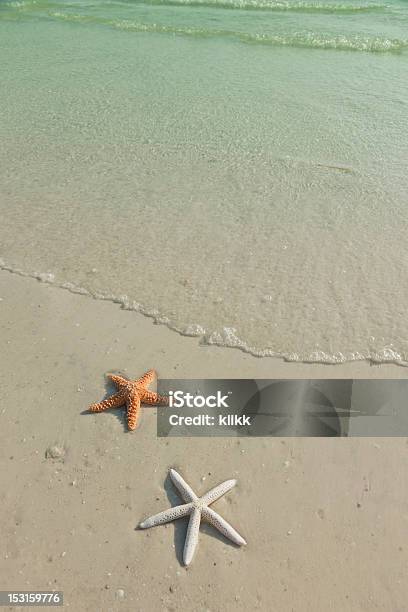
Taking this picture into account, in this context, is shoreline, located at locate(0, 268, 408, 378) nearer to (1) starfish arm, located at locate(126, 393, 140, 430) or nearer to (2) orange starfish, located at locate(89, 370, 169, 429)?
(2) orange starfish, located at locate(89, 370, 169, 429)

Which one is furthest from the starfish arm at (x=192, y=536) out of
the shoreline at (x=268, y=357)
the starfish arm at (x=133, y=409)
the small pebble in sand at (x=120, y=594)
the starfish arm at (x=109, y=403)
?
the shoreline at (x=268, y=357)

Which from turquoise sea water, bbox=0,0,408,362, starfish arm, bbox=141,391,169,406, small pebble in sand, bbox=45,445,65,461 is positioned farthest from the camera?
turquoise sea water, bbox=0,0,408,362

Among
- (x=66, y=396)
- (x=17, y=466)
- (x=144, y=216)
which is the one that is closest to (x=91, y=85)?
(x=144, y=216)

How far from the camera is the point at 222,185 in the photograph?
23.1 feet

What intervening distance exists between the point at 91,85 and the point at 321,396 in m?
8.48

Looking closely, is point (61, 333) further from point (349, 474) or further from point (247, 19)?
point (247, 19)

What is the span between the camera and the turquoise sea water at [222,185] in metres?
5.22

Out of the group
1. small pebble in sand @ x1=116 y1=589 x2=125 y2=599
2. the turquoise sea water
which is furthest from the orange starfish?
small pebble in sand @ x1=116 y1=589 x2=125 y2=599

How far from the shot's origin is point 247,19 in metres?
15.6

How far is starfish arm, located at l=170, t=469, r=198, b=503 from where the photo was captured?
3613mm

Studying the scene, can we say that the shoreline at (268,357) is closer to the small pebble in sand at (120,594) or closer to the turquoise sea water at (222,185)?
the turquoise sea water at (222,185)

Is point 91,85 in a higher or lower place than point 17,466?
higher

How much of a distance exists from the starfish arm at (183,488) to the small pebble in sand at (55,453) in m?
0.91

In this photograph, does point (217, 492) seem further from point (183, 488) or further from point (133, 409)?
point (133, 409)
